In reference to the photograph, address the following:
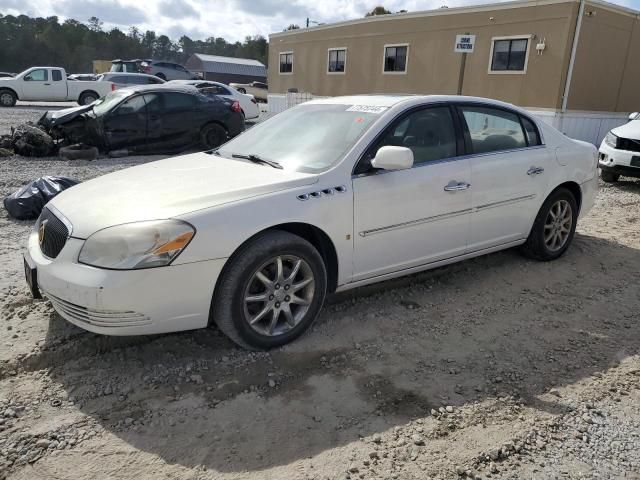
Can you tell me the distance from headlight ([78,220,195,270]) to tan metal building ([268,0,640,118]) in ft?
50.7

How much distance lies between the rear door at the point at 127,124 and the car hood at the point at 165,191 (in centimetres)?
727

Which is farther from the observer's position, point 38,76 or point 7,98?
point 38,76

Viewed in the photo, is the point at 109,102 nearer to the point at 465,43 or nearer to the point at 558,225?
the point at 465,43

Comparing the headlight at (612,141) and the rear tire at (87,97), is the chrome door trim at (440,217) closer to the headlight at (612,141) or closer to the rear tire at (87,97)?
the headlight at (612,141)

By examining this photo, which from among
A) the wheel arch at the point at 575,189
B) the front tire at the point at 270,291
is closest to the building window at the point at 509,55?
the wheel arch at the point at 575,189

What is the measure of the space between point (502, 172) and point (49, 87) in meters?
24.3

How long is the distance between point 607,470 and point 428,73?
1816 cm

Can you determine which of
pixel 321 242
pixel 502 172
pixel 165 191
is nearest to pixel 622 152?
pixel 502 172

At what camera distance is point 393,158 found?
11.5ft

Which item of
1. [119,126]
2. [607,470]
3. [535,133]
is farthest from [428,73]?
[607,470]

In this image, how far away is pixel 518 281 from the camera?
4.73 meters

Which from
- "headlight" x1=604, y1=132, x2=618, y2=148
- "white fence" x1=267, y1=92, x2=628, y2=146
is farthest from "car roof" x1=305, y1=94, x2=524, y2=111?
"white fence" x1=267, y1=92, x2=628, y2=146

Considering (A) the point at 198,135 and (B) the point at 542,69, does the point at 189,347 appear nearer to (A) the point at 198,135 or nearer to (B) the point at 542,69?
(A) the point at 198,135

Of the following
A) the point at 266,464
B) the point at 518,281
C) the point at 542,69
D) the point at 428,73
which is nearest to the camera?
the point at 266,464
